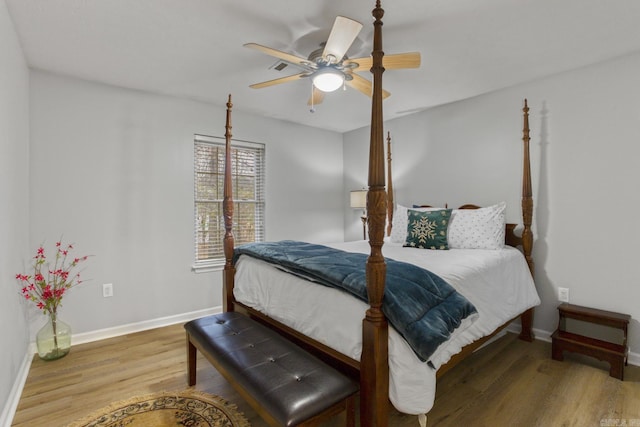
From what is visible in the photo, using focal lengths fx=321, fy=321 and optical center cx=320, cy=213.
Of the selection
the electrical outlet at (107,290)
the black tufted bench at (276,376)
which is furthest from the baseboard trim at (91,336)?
the black tufted bench at (276,376)

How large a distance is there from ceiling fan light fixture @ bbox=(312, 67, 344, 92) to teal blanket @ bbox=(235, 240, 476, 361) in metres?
1.20

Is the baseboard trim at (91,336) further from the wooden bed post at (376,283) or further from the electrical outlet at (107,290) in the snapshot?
the wooden bed post at (376,283)

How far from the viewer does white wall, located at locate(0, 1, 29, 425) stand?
1865 mm

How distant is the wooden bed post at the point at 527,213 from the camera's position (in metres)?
2.89

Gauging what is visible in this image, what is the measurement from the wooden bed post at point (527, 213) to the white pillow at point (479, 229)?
0.61 feet

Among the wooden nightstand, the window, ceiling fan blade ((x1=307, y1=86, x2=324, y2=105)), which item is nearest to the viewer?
the wooden nightstand

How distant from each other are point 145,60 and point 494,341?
3.85 metres

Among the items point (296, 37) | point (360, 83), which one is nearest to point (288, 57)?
point (296, 37)

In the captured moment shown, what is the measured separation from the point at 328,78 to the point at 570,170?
2.29 m

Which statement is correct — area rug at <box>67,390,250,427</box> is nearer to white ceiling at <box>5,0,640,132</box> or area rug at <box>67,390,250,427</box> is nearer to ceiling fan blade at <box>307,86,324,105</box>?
ceiling fan blade at <box>307,86,324,105</box>

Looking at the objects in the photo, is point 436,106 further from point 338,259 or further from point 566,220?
point 338,259

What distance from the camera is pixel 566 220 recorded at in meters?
2.83

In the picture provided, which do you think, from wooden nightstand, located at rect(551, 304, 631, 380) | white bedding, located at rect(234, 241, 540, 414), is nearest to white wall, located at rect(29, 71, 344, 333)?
white bedding, located at rect(234, 241, 540, 414)

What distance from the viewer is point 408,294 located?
1.57 metres
